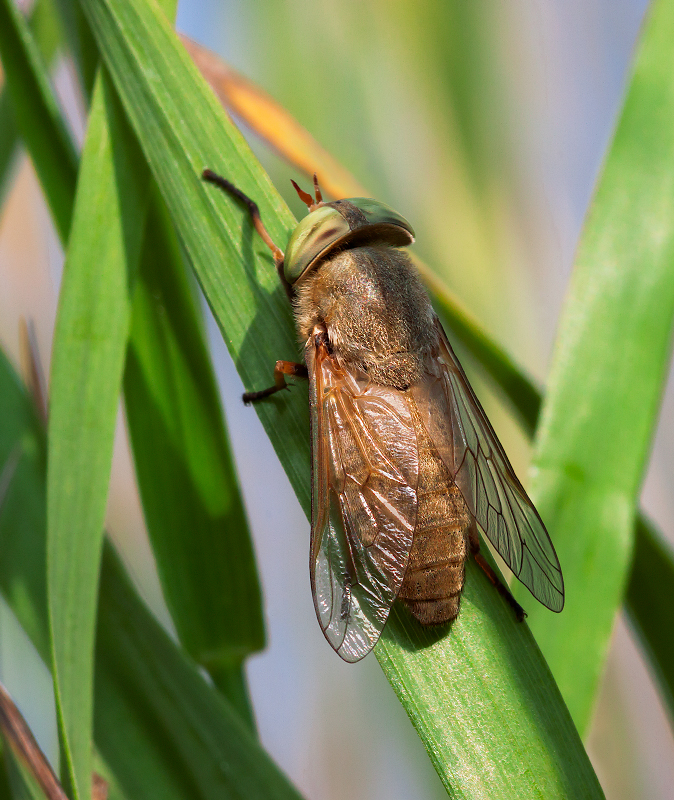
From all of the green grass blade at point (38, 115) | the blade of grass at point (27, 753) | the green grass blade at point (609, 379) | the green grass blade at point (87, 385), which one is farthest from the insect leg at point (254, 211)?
the blade of grass at point (27, 753)

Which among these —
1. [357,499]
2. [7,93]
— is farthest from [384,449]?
[7,93]

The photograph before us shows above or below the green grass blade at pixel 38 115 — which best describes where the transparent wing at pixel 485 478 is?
below

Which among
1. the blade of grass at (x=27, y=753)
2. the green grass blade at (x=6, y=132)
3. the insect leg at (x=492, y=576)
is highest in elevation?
the green grass blade at (x=6, y=132)

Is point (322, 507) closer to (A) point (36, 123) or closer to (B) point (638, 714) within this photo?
(A) point (36, 123)

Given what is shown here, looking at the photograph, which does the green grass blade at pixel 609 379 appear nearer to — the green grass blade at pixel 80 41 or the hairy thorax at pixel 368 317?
the hairy thorax at pixel 368 317

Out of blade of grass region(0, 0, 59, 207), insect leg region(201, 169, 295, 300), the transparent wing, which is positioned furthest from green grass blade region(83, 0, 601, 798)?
blade of grass region(0, 0, 59, 207)

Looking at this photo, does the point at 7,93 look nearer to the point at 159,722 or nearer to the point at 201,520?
the point at 201,520
